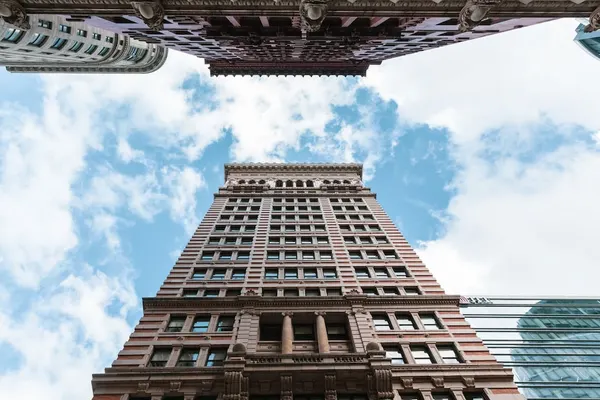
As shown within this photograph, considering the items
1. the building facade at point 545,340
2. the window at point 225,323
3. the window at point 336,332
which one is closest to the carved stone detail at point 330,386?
the window at point 336,332

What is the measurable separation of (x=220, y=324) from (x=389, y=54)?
3188 cm

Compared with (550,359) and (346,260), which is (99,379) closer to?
(346,260)

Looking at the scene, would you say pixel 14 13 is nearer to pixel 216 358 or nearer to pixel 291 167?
pixel 216 358

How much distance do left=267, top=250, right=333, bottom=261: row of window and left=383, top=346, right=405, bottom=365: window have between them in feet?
40.5

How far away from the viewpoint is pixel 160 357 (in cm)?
2411

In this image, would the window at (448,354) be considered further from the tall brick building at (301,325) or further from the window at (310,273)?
the window at (310,273)

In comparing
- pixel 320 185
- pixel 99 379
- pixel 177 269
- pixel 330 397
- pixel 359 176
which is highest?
pixel 359 176

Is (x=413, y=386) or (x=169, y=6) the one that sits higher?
(x=169, y=6)

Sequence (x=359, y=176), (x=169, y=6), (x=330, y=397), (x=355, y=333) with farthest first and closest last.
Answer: (x=359, y=176) → (x=355, y=333) → (x=330, y=397) → (x=169, y=6)

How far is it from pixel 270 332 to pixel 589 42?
65327 millimetres

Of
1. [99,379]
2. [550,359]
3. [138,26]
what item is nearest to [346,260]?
[99,379]

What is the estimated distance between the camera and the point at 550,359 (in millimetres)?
43906

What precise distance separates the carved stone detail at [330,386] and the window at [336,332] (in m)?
5.66

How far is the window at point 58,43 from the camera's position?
48.4m
